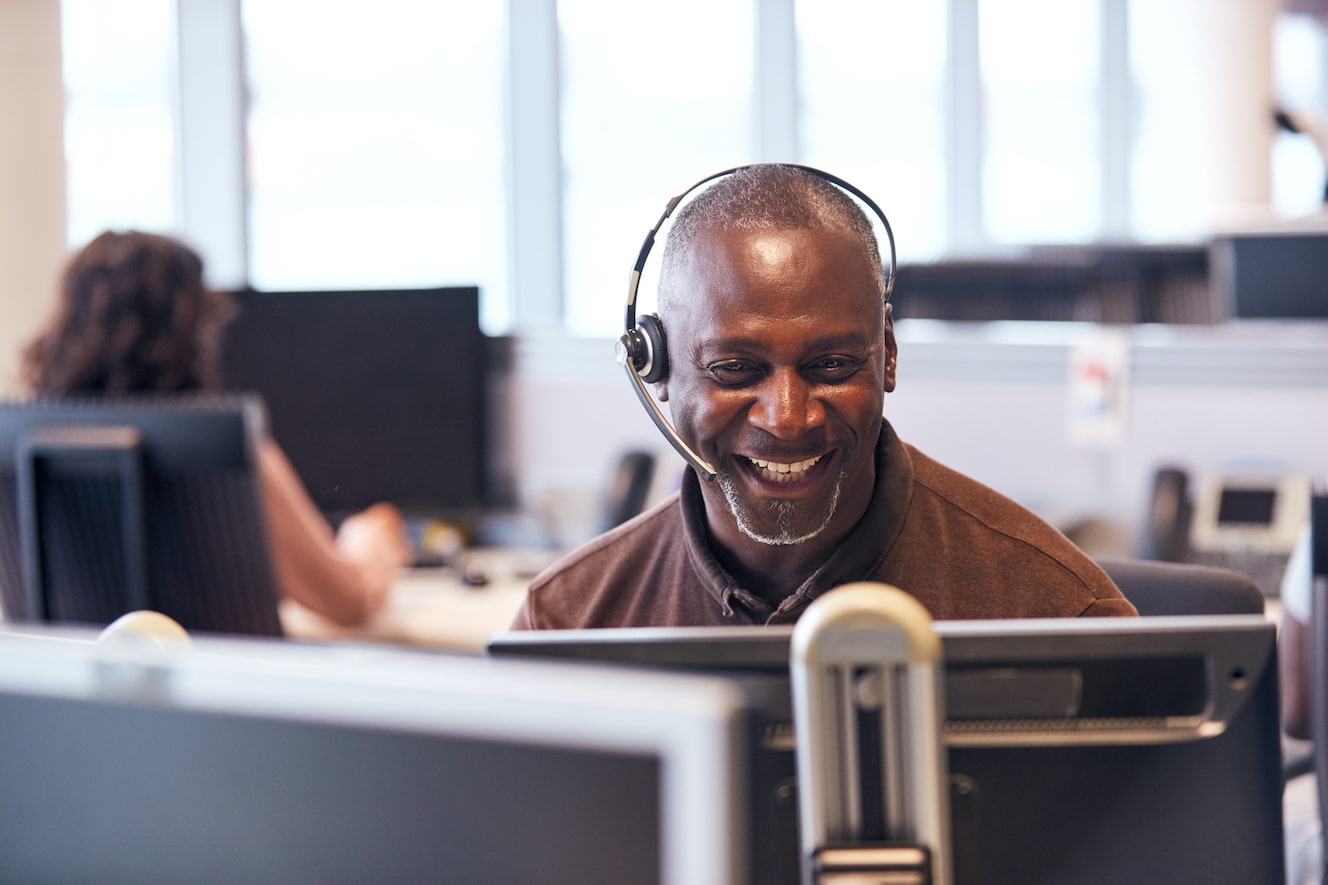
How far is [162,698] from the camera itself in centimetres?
53

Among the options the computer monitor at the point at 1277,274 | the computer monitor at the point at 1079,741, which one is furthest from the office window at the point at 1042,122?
the computer monitor at the point at 1079,741

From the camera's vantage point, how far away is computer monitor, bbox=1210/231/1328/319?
6.55 ft

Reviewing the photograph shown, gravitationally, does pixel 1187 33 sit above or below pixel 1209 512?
above

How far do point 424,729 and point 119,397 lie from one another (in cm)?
176

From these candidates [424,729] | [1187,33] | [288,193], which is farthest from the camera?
[1187,33]

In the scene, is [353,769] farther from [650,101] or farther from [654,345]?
[650,101]

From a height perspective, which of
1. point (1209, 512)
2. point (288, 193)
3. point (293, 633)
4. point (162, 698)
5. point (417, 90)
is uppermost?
point (417, 90)

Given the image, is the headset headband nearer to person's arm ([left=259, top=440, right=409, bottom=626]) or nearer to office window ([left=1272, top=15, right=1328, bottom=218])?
person's arm ([left=259, top=440, right=409, bottom=626])

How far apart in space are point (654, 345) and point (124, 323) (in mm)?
1281

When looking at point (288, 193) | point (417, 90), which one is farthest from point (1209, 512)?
point (417, 90)

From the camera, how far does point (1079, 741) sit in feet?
2.13

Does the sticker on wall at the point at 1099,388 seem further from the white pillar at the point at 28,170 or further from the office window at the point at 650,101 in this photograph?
the office window at the point at 650,101

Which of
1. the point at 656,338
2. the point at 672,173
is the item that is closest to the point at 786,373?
the point at 656,338

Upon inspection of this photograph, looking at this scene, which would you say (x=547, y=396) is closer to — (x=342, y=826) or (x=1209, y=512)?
(x=1209, y=512)
